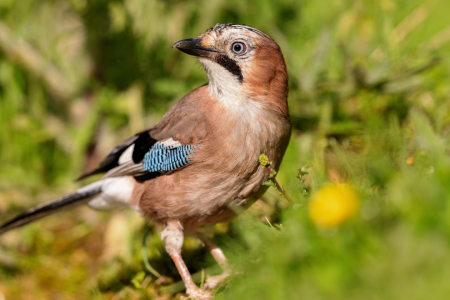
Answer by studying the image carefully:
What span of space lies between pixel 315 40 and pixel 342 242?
168 inches

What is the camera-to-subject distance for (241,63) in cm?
321

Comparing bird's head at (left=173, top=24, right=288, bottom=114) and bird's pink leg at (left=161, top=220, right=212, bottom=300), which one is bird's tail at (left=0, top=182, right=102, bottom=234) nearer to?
bird's pink leg at (left=161, top=220, right=212, bottom=300)

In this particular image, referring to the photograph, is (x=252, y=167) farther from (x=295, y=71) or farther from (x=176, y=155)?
(x=295, y=71)

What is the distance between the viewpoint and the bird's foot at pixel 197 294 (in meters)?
2.96

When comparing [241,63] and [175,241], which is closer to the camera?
[241,63]

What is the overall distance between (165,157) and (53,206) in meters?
1.35

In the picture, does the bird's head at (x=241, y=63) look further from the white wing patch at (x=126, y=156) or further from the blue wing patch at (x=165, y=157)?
the white wing patch at (x=126, y=156)

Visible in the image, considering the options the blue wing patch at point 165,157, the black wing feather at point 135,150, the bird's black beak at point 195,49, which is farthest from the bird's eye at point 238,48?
the black wing feather at point 135,150

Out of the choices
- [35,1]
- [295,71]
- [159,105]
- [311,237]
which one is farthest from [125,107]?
[311,237]

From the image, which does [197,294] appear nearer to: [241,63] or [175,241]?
[175,241]

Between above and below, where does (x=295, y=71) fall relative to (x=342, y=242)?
above

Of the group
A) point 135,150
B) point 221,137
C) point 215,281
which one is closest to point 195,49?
point 221,137

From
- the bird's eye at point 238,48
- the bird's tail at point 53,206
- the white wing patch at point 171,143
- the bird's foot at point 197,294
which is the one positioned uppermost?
the bird's eye at point 238,48

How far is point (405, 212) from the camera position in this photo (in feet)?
5.76
